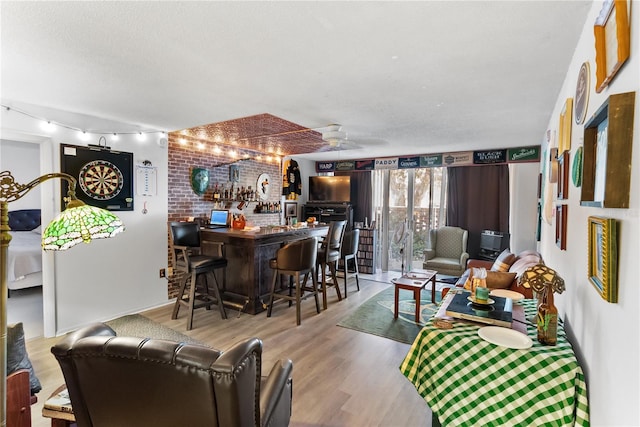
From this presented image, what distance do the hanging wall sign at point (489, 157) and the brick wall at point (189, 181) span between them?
3956mm

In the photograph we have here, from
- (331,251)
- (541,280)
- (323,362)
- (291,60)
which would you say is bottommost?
(323,362)

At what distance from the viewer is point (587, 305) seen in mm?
1485

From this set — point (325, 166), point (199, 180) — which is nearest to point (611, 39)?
point (199, 180)

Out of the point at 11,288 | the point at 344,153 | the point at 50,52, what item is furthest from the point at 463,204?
the point at 11,288

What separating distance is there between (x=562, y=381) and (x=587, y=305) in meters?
0.37

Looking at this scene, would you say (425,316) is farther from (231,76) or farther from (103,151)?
(103,151)

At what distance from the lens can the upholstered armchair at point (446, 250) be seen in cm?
536

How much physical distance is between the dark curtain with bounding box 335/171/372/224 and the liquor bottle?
5378 mm

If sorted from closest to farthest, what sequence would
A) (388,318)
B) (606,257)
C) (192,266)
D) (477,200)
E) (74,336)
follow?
1. (606,257)
2. (74,336)
3. (192,266)
4. (388,318)
5. (477,200)

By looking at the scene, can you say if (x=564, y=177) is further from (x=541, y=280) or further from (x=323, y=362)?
(x=323, y=362)

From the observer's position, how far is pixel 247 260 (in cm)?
421

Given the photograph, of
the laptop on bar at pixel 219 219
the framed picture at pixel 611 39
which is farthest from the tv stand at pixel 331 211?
the framed picture at pixel 611 39

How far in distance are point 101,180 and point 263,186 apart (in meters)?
2.70

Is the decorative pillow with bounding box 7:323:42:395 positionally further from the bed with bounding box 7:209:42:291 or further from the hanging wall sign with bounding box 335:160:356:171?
the hanging wall sign with bounding box 335:160:356:171
